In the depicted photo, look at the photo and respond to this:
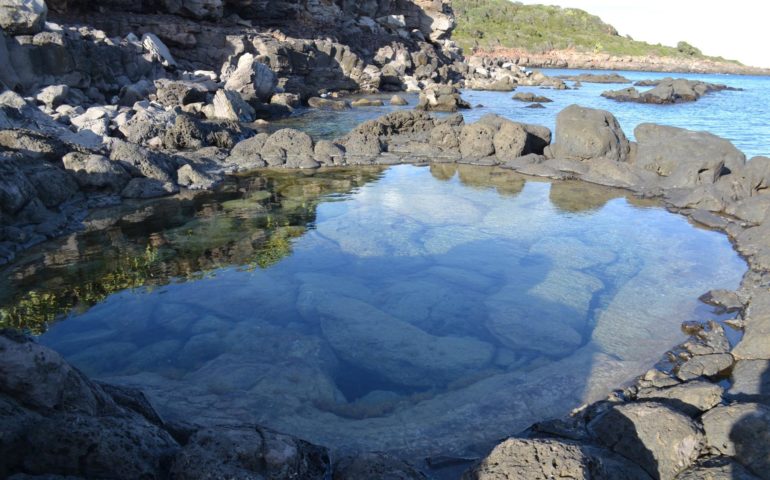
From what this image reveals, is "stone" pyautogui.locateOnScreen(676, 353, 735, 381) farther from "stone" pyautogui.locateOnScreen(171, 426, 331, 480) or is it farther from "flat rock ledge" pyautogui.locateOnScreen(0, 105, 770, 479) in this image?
"stone" pyautogui.locateOnScreen(171, 426, 331, 480)

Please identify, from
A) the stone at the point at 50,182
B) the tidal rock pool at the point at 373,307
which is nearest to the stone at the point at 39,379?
the tidal rock pool at the point at 373,307

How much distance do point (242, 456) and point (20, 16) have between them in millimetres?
23046

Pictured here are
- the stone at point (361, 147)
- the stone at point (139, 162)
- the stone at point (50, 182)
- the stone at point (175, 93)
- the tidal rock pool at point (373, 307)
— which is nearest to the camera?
the tidal rock pool at point (373, 307)

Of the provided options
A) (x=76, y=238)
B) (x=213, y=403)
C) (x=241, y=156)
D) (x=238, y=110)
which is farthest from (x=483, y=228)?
(x=238, y=110)

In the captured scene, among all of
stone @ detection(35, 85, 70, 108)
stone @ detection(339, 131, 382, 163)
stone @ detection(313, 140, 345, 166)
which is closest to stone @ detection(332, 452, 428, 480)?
stone @ detection(313, 140, 345, 166)

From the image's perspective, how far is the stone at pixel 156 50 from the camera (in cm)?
2784

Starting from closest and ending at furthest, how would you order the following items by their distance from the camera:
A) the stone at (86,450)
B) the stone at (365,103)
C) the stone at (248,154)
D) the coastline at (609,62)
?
the stone at (86,450) < the stone at (248,154) < the stone at (365,103) < the coastline at (609,62)

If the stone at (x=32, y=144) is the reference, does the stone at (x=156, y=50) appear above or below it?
above

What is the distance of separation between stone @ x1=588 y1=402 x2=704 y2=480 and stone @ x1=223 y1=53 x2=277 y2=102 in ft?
80.7

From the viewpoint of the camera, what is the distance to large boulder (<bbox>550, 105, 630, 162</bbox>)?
15.2 meters

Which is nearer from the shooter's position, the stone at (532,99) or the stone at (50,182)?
the stone at (50,182)

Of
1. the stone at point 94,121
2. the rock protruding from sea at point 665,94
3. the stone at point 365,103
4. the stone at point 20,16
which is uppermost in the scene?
the stone at point 20,16

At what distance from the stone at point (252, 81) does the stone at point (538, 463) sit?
25014mm

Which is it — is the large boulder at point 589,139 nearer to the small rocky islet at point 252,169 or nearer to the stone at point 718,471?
the small rocky islet at point 252,169
